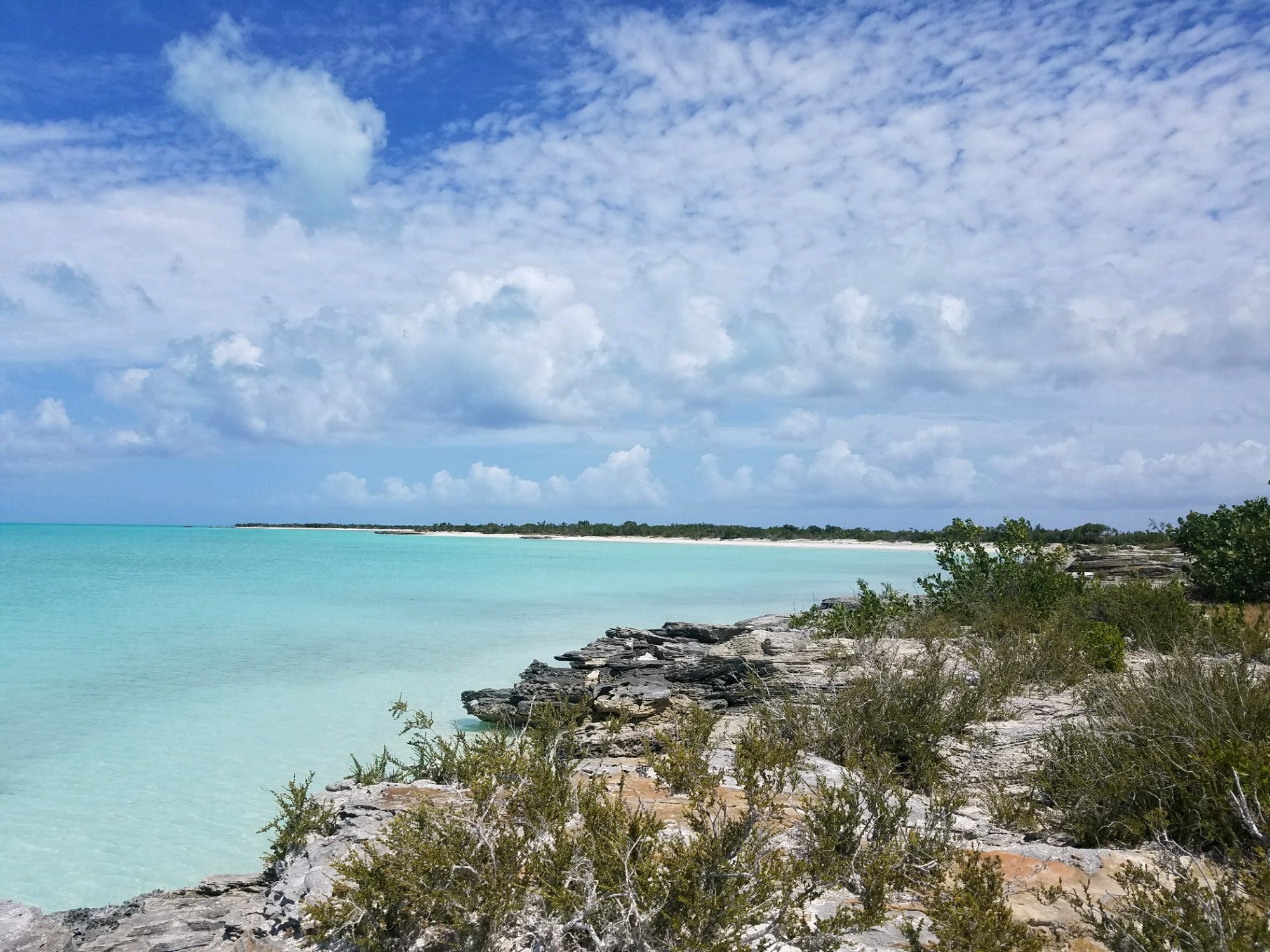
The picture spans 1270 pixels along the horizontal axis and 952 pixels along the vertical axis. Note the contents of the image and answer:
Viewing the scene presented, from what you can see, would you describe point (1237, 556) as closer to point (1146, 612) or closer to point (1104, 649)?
point (1146, 612)

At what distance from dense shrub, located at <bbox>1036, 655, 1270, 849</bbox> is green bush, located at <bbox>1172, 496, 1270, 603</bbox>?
37.3 ft

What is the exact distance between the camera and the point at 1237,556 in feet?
49.1

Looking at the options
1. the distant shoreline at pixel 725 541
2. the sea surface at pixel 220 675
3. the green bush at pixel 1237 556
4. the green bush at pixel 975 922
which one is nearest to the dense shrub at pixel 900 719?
the green bush at pixel 975 922

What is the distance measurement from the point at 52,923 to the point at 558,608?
66.5ft

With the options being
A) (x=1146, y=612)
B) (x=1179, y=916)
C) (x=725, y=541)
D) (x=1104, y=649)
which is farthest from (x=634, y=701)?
(x=725, y=541)

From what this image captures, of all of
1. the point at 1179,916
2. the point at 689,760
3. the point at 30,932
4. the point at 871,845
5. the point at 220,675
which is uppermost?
the point at 689,760

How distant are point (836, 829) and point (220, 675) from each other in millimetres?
13714

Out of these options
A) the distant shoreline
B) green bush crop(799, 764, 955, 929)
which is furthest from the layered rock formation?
the distant shoreline

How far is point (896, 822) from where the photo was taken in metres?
4.03

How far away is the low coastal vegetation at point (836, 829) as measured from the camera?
3188 millimetres

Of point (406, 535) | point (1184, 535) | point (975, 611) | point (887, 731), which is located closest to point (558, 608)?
point (975, 611)

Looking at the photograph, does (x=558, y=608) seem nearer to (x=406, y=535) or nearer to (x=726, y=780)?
(x=726, y=780)

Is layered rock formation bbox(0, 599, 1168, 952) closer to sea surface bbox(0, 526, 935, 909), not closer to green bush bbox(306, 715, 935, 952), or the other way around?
green bush bbox(306, 715, 935, 952)

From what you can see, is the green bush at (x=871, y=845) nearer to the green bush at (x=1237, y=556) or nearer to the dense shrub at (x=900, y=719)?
the dense shrub at (x=900, y=719)
